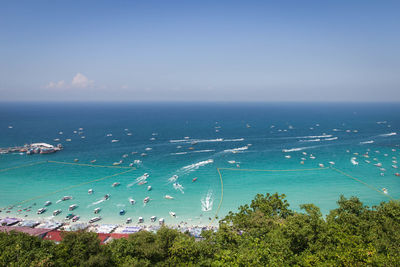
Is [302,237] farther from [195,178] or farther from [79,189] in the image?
[79,189]

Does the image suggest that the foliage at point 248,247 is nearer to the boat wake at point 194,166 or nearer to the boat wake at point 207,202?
the boat wake at point 207,202

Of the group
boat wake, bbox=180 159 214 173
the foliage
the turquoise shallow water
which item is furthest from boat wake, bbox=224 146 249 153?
the foliage

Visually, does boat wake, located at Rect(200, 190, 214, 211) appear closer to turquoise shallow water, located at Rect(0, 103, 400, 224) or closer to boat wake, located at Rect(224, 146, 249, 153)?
turquoise shallow water, located at Rect(0, 103, 400, 224)

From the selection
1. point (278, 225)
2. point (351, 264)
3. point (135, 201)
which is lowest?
point (135, 201)

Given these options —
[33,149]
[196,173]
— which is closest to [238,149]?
[196,173]

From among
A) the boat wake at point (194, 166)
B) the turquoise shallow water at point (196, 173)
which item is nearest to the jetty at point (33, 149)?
the turquoise shallow water at point (196, 173)

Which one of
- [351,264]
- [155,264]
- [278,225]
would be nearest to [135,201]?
[155,264]
